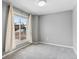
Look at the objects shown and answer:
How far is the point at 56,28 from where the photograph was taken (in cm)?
454

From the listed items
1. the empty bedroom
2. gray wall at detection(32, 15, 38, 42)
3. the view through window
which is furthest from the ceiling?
gray wall at detection(32, 15, 38, 42)

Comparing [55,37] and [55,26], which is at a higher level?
[55,26]

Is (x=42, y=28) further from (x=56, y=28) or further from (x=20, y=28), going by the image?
(x=20, y=28)

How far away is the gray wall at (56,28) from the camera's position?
4051mm

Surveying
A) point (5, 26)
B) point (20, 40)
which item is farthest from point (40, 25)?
point (5, 26)

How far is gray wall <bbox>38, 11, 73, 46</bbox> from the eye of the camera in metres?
4.05

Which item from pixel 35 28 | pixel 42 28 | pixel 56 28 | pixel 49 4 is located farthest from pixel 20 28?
pixel 56 28

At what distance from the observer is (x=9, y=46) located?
2.89 metres

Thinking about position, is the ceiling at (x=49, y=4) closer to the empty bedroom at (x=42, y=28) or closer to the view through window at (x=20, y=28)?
the empty bedroom at (x=42, y=28)

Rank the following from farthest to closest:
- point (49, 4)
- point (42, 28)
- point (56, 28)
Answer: point (42, 28)
point (56, 28)
point (49, 4)

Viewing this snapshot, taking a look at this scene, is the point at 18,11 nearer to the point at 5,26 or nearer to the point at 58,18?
the point at 5,26

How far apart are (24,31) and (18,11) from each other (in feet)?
4.64

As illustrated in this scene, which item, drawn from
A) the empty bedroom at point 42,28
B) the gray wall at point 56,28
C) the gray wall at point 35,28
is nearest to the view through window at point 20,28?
the empty bedroom at point 42,28

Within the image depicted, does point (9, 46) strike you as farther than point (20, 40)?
No
